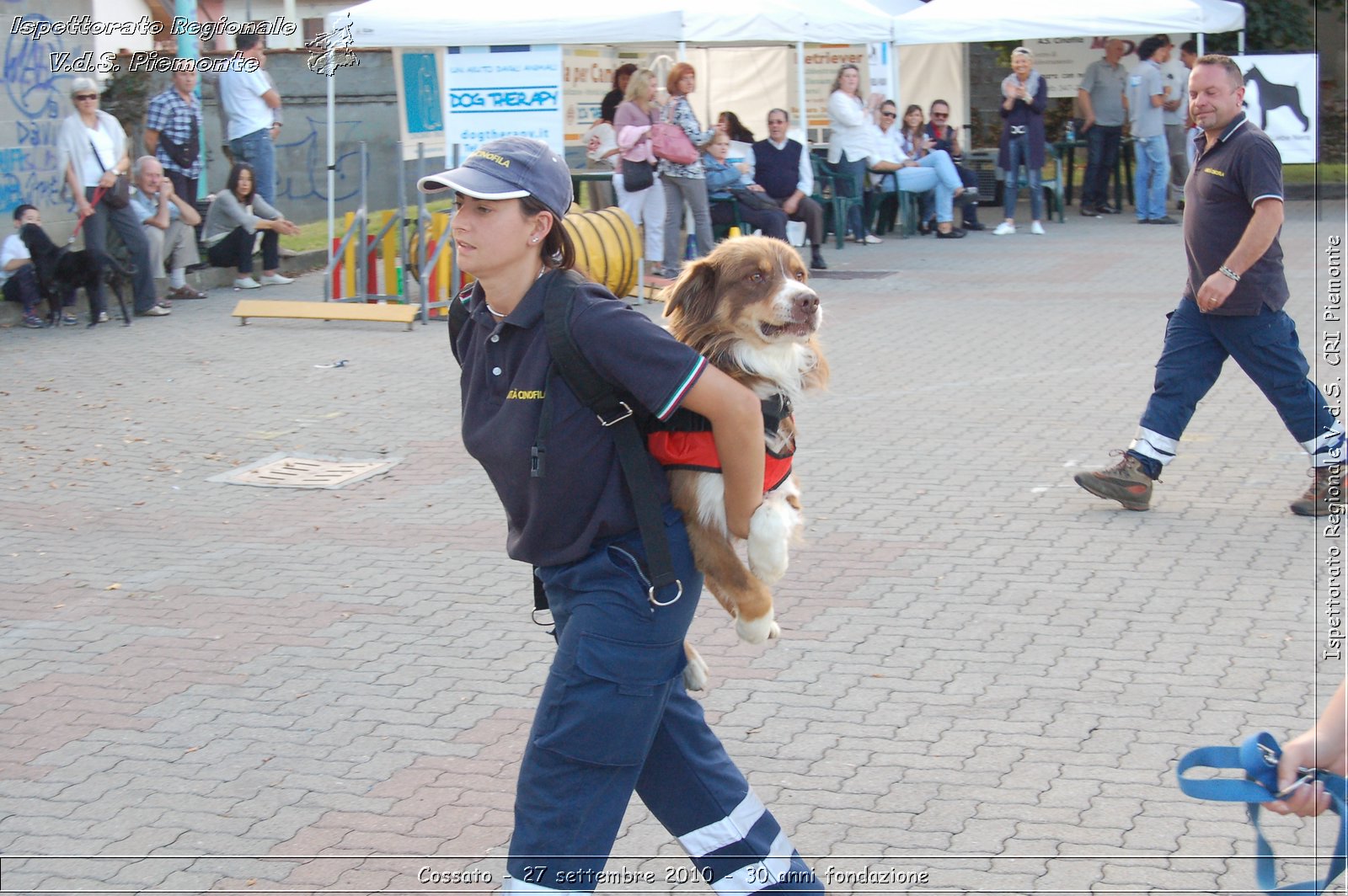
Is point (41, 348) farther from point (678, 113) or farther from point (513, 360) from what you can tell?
point (513, 360)

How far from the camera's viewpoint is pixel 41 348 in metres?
12.5

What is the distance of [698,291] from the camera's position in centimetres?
347

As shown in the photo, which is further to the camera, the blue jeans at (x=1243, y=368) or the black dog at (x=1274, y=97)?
the black dog at (x=1274, y=97)

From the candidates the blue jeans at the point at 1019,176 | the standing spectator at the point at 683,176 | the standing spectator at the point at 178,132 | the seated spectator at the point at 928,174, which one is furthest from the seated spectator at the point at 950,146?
the standing spectator at the point at 178,132

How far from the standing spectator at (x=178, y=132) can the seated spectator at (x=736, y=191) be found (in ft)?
19.0

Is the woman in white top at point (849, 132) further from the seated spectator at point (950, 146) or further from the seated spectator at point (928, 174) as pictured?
the seated spectator at point (950, 146)

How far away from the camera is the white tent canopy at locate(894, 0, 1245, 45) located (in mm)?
19250

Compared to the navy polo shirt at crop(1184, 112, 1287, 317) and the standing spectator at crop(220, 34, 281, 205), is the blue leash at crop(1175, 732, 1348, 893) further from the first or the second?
the standing spectator at crop(220, 34, 281, 205)

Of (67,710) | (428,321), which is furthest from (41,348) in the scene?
(67,710)

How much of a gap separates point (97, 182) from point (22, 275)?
126 centimetres

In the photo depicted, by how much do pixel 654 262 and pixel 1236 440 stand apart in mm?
8494

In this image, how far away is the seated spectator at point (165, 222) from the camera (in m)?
14.4

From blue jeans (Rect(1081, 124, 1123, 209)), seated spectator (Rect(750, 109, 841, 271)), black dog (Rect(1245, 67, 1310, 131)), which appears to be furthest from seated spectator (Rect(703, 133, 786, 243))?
black dog (Rect(1245, 67, 1310, 131))

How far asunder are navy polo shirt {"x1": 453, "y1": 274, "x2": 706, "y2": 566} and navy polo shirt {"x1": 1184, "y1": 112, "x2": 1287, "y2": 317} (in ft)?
15.8
